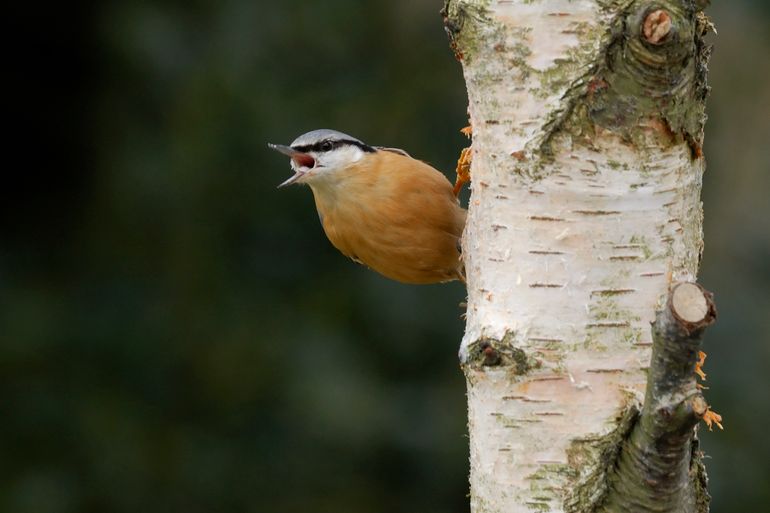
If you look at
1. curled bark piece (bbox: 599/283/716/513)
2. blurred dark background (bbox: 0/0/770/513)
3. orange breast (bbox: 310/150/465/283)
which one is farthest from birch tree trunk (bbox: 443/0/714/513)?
blurred dark background (bbox: 0/0/770/513)

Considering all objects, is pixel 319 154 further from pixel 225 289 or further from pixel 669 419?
pixel 669 419

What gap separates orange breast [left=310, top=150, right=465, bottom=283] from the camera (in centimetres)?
296

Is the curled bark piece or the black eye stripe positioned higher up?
the black eye stripe

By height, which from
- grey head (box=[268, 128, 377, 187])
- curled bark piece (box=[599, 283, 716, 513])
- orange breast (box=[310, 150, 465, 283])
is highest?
grey head (box=[268, 128, 377, 187])

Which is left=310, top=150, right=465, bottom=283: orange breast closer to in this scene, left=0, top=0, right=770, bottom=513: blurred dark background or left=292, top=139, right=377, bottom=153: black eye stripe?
left=292, top=139, right=377, bottom=153: black eye stripe

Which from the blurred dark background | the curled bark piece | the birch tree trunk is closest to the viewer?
the curled bark piece

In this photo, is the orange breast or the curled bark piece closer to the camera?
the curled bark piece

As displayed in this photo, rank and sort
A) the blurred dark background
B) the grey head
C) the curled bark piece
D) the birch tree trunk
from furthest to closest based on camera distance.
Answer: the blurred dark background, the grey head, the birch tree trunk, the curled bark piece

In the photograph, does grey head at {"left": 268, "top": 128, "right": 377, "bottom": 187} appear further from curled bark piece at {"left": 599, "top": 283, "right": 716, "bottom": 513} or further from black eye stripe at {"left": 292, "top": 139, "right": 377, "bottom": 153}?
curled bark piece at {"left": 599, "top": 283, "right": 716, "bottom": 513}

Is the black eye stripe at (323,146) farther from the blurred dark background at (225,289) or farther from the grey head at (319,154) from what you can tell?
the blurred dark background at (225,289)

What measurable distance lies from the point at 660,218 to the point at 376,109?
92.1 inches

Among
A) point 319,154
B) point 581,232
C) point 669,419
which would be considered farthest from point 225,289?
point 669,419

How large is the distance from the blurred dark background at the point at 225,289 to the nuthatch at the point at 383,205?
86cm

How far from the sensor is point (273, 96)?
3945mm
